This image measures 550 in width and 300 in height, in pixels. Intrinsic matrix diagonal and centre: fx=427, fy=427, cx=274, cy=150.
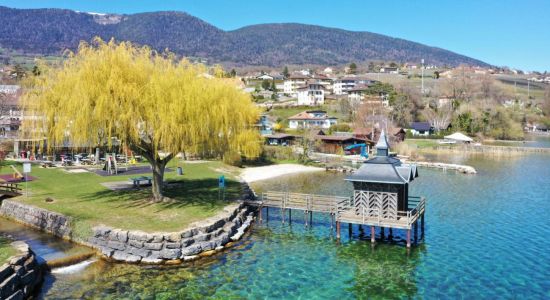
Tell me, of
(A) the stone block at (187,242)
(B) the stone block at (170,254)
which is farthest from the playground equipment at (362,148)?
(B) the stone block at (170,254)

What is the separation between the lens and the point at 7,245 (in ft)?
65.9

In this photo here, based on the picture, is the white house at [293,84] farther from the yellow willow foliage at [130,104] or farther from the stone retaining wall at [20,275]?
the stone retaining wall at [20,275]

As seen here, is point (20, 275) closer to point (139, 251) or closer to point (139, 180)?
point (139, 251)

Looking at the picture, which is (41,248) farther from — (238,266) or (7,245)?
(238,266)

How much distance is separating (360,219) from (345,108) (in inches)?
3588

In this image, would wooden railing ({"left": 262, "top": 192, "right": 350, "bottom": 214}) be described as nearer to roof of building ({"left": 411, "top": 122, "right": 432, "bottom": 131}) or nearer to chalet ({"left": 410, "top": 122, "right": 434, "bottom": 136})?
chalet ({"left": 410, "top": 122, "right": 434, "bottom": 136})

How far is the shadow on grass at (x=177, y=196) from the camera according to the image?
29078mm

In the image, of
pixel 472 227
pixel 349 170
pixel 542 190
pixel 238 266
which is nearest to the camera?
pixel 238 266

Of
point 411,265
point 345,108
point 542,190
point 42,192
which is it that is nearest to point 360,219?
point 411,265

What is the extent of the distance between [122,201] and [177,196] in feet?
13.1

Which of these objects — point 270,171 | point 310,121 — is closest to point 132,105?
point 270,171

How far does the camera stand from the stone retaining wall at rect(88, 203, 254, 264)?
72.7 ft

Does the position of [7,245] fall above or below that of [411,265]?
above

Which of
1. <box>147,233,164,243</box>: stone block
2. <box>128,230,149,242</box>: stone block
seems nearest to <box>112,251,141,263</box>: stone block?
<box>128,230,149,242</box>: stone block
